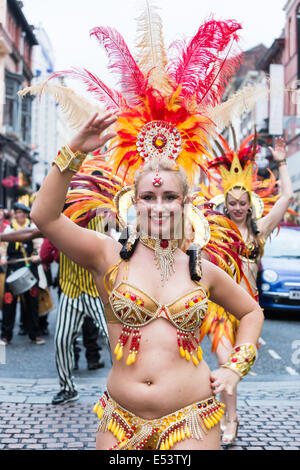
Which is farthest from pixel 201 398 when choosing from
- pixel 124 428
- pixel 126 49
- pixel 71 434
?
pixel 71 434

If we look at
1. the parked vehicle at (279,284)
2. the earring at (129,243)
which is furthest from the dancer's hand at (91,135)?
the parked vehicle at (279,284)

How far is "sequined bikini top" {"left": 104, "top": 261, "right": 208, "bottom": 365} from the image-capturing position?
2.22 meters

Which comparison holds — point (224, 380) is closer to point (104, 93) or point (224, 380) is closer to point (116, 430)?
point (116, 430)

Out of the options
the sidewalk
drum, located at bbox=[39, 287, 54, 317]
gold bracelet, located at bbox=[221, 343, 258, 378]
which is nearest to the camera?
gold bracelet, located at bbox=[221, 343, 258, 378]

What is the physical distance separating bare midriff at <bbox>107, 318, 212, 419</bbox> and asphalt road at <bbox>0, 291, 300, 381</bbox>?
12.9ft

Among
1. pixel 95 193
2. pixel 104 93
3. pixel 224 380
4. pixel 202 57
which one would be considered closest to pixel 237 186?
pixel 95 193

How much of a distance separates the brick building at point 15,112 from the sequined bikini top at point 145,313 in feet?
75.7

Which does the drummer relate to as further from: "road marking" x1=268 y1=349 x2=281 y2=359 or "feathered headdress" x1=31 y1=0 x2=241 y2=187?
"feathered headdress" x1=31 y1=0 x2=241 y2=187

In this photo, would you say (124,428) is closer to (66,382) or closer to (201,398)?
(201,398)

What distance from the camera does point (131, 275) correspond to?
7.57 ft

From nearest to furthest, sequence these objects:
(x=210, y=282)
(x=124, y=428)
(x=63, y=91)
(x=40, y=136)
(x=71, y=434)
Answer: (x=124, y=428) < (x=210, y=282) < (x=63, y=91) < (x=71, y=434) < (x=40, y=136)

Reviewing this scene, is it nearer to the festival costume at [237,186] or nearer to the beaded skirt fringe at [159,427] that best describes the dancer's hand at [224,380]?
the beaded skirt fringe at [159,427]

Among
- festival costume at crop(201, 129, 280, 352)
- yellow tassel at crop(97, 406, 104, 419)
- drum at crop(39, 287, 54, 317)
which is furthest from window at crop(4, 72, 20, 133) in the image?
yellow tassel at crop(97, 406, 104, 419)
